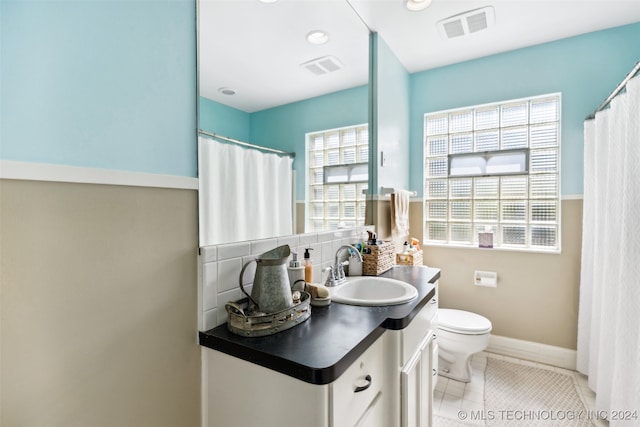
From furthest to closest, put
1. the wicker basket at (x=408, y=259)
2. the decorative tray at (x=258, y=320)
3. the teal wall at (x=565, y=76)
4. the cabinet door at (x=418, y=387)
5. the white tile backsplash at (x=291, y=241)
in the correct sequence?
the wicker basket at (x=408, y=259)
the teal wall at (x=565, y=76)
the white tile backsplash at (x=291, y=241)
the cabinet door at (x=418, y=387)
the decorative tray at (x=258, y=320)

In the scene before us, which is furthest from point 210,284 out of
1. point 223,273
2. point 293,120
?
point 293,120

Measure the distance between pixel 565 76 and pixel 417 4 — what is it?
53.2 inches

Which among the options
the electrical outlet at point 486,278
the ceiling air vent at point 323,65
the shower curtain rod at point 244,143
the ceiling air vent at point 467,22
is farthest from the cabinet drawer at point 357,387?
the ceiling air vent at point 467,22

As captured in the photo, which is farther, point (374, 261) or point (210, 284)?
point (374, 261)

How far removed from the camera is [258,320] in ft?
3.07

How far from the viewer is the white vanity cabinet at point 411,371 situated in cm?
114

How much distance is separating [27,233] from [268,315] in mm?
636

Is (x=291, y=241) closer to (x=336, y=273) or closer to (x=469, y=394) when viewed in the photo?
(x=336, y=273)

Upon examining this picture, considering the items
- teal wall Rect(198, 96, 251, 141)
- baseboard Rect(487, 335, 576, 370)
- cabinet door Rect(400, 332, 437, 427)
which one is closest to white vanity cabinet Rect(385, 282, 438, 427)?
cabinet door Rect(400, 332, 437, 427)

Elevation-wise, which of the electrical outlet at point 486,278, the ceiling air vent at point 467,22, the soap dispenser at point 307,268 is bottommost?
the electrical outlet at point 486,278

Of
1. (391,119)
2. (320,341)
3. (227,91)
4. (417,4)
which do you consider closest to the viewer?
(320,341)

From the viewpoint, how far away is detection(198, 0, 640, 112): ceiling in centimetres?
109

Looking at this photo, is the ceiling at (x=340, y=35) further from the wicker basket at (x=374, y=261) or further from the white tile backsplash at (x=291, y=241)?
the wicker basket at (x=374, y=261)

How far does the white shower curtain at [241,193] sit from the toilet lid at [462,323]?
1.44m
